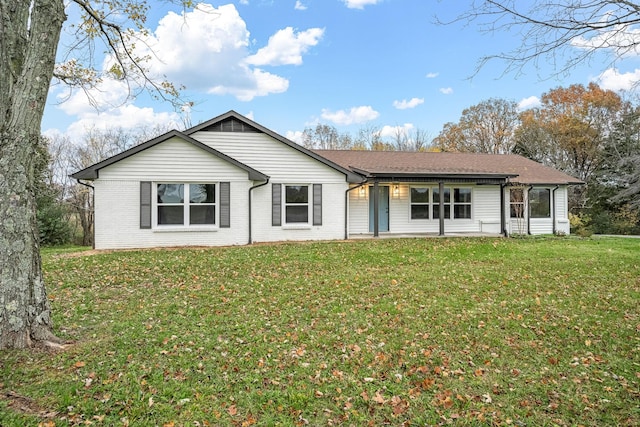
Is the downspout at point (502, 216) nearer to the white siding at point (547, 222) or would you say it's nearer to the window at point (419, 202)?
the white siding at point (547, 222)

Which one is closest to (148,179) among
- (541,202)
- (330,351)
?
(330,351)

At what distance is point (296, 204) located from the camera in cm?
1347

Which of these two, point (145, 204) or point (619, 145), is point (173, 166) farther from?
point (619, 145)

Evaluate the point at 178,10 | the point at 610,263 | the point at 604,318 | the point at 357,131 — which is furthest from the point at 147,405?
the point at 357,131

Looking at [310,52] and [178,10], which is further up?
[310,52]

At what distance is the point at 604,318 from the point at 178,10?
29.0 feet

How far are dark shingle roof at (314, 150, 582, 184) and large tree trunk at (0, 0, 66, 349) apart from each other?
11.0 meters

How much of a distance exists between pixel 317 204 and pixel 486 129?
26.2 meters

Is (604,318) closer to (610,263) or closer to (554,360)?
(554,360)

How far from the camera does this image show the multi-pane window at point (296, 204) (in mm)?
13406

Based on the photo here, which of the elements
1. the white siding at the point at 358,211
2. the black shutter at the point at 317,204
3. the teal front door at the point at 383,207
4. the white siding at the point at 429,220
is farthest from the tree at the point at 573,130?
the black shutter at the point at 317,204

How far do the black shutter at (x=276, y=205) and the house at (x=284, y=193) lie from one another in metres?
0.04

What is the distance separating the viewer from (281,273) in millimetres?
8109

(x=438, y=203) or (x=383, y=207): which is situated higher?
(x=438, y=203)
